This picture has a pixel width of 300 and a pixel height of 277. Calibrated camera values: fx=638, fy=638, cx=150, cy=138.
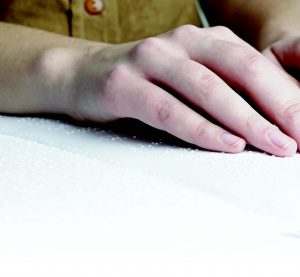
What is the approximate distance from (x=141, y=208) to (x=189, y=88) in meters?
0.17

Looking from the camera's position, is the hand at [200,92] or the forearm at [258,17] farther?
the forearm at [258,17]

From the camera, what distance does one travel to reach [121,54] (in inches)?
23.8

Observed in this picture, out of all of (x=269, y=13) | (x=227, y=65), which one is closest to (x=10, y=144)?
(x=227, y=65)

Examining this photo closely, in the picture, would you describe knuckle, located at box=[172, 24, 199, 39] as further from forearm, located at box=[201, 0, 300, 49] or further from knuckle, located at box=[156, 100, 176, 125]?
forearm, located at box=[201, 0, 300, 49]

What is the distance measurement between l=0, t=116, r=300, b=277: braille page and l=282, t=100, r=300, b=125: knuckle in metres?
0.03

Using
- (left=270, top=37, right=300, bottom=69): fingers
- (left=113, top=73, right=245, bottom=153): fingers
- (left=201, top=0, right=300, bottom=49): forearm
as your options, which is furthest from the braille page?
(left=201, top=0, right=300, bottom=49): forearm

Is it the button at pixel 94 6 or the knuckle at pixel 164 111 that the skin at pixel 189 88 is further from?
the button at pixel 94 6

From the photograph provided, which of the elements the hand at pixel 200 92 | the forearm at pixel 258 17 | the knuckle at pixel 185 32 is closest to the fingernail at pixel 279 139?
the hand at pixel 200 92

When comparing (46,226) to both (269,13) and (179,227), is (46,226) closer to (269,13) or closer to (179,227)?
(179,227)

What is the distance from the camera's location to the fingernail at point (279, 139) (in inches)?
20.3

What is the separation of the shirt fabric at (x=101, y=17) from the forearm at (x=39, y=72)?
20cm

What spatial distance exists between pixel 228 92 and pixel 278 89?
43 mm

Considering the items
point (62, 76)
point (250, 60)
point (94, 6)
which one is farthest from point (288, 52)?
point (94, 6)

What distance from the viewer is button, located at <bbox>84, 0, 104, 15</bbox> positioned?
0.91 meters
